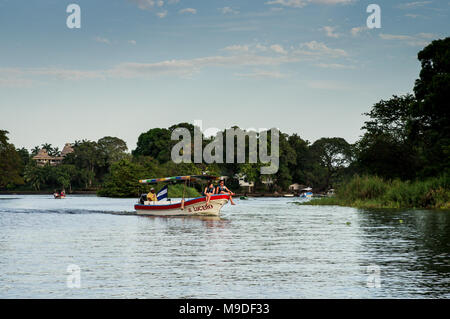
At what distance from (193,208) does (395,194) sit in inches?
861

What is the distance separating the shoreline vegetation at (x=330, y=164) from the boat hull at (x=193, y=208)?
65.3 ft

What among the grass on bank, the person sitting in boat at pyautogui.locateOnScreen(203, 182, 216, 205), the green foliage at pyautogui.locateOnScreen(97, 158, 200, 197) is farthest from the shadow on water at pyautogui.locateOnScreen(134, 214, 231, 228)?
the green foliage at pyautogui.locateOnScreen(97, 158, 200, 197)

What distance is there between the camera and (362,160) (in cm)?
7244

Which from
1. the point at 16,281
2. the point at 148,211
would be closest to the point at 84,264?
the point at 16,281

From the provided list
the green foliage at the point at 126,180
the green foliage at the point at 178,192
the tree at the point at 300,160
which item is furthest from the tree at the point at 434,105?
the tree at the point at 300,160

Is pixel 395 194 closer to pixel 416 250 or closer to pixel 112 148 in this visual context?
pixel 416 250

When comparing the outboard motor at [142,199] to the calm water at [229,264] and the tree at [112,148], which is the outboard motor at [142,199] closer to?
the calm water at [229,264]

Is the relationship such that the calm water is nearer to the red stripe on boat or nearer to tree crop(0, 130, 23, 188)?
the red stripe on boat

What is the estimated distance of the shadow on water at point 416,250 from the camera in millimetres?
14305

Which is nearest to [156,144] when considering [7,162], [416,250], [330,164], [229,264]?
[7,162]

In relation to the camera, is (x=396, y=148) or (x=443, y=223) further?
(x=396, y=148)

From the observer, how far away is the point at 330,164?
548 feet
